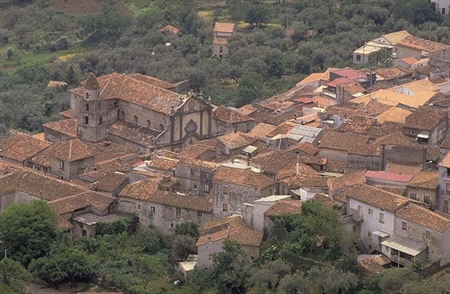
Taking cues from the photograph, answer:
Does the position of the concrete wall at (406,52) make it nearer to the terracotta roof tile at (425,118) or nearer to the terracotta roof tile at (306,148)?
the terracotta roof tile at (425,118)

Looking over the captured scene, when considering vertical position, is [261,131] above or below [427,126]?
below

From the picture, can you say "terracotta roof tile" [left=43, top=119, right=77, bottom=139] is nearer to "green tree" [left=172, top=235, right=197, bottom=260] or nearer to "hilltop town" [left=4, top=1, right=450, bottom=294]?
"hilltop town" [left=4, top=1, right=450, bottom=294]

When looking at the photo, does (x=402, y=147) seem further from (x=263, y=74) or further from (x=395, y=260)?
(x=263, y=74)

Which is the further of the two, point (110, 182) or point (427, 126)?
point (110, 182)

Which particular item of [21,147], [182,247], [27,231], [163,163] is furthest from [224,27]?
[27,231]

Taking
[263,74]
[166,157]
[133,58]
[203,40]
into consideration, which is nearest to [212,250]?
[166,157]

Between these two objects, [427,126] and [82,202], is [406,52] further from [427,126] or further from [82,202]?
[82,202]
